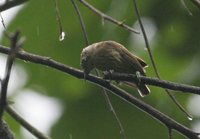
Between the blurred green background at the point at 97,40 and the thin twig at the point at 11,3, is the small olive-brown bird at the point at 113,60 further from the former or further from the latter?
the thin twig at the point at 11,3

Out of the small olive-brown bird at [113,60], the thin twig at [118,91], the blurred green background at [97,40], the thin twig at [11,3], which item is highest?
the thin twig at [11,3]

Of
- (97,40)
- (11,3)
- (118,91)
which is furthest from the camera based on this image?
(97,40)

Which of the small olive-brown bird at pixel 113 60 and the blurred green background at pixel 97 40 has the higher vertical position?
the small olive-brown bird at pixel 113 60

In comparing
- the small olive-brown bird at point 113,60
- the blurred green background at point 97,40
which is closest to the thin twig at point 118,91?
the small olive-brown bird at point 113,60

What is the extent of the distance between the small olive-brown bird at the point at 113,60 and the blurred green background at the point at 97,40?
119 cm

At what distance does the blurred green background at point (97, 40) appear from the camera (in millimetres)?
5156

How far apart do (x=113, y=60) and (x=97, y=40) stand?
4.44 ft

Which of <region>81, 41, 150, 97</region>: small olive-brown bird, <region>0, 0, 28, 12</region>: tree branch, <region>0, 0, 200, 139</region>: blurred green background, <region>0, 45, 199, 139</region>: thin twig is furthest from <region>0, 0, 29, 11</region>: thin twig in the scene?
<region>0, 0, 200, 139</region>: blurred green background

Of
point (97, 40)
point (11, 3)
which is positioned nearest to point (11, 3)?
point (11, 3)

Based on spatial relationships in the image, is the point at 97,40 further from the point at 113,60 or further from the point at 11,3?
the point at 11,3

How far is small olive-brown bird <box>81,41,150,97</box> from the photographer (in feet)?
12.3

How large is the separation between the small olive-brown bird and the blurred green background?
1.19 meters

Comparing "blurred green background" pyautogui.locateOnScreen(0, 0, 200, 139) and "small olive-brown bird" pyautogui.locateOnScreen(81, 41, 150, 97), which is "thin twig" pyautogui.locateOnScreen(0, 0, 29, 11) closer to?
"small olive-brown bird" pyautogui.locateOnScreen(81, 41, 150, 97)

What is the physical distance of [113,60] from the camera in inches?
152
